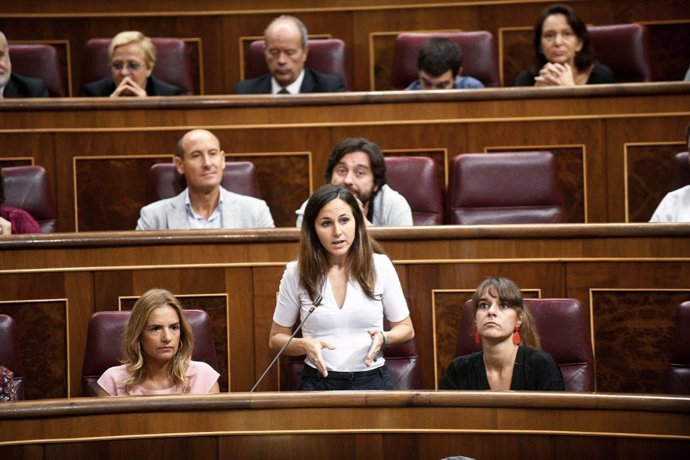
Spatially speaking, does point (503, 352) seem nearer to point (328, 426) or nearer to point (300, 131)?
point (328, 426)

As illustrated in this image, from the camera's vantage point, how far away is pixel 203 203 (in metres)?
1.85

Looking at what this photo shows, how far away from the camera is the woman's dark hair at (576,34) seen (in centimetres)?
212

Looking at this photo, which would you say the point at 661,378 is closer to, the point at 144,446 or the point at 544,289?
the point at 544,289

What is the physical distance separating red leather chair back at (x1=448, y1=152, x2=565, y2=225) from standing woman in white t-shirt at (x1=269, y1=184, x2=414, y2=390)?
0.38 m

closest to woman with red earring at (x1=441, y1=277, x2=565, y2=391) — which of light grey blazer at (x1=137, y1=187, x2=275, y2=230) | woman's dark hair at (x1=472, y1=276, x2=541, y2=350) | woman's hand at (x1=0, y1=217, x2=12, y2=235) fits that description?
woman's dark hair at (x1=472, y1=276, x2=541, y2=350)

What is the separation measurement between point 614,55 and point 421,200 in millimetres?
591

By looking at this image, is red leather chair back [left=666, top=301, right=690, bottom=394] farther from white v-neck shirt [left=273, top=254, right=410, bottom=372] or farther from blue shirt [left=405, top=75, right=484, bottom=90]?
blue shirt [left=405, top=75, right=484, bottom=90]

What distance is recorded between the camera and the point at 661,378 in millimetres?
1572

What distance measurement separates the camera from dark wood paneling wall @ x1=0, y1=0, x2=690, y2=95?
A: 7.89 feet

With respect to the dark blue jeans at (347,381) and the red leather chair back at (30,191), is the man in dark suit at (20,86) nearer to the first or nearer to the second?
the red leather chair back at (30,191)

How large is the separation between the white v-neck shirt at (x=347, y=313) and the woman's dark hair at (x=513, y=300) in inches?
4.7

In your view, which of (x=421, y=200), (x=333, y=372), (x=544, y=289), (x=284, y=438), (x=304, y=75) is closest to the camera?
(x=284, y=438)

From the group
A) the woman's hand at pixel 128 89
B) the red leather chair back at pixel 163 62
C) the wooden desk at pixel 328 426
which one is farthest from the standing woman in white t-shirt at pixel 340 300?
the red leather chair back at pixel 163 62

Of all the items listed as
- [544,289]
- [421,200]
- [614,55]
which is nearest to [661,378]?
[544,289]
